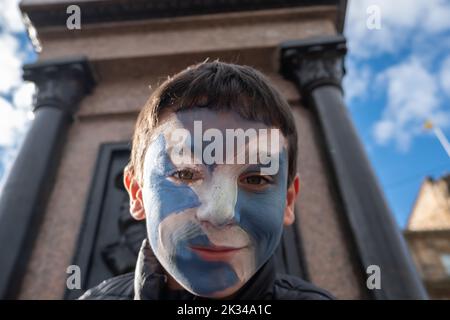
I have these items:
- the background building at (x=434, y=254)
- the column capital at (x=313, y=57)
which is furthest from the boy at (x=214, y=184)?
the background building at (x=434, y=254)

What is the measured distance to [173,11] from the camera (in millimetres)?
4027

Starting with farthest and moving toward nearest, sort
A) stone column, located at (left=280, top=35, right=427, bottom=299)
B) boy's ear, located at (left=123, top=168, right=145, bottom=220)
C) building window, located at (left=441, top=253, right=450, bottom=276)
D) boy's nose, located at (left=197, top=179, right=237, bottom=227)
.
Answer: building window, located at (left=441, top=253, right=450, bottom=276) → stone column, located at (left=280, top=35, right=427, bottom=299) → boy's ear, located at (left=123, top=168, right=145, bottom=220) → boy's nose, located at (left=197, top=179, right=237, bottom=227)

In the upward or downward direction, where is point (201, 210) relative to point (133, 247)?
downward

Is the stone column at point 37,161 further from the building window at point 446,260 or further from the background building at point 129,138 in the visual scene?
the building window at point 446,260

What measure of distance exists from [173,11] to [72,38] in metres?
1.28

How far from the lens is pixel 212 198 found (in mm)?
967

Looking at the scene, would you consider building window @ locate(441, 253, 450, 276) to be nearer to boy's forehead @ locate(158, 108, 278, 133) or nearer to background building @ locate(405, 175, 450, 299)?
background building @ locate(405, 175, 450, 299)

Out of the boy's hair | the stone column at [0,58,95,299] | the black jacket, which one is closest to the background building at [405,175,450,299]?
the stone column at [0,58,95,299]

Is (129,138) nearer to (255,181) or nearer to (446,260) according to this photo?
(255,181)

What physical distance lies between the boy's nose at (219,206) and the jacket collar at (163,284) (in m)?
0.32

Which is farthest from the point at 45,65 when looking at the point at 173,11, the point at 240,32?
the point at 240,32

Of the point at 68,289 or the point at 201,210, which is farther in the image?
the point at 68,289

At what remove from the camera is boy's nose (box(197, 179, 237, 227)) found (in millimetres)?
940

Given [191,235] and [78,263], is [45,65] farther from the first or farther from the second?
[191,235]
